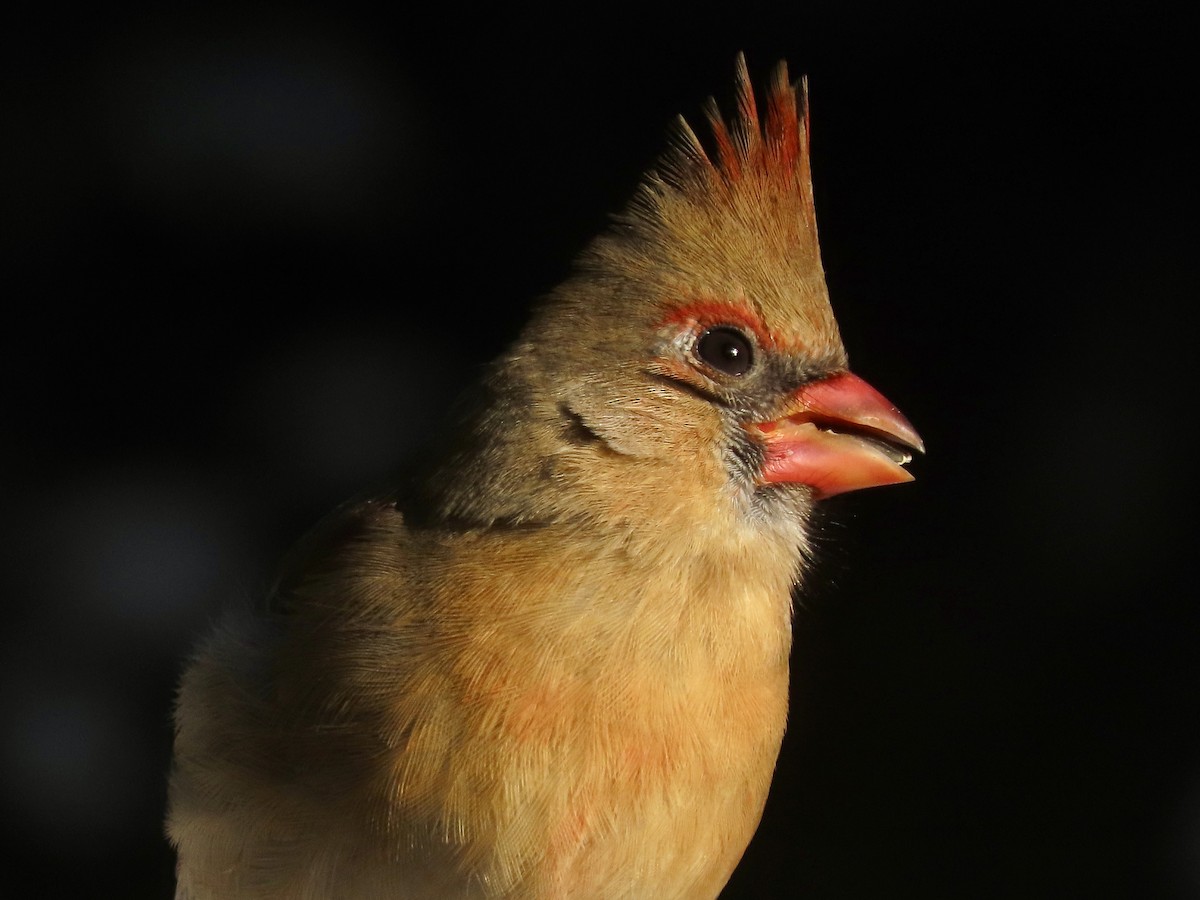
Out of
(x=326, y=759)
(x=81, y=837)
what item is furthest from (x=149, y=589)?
(x=326, y=759)

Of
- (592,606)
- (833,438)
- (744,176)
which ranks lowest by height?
(592,606)

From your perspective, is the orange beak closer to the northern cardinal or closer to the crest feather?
the northern cardinal

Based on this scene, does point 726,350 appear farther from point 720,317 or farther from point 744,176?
point 744,176

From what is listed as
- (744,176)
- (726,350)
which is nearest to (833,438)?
(726,350)

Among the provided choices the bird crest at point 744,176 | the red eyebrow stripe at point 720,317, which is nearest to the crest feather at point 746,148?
the bird crest at point 744,176

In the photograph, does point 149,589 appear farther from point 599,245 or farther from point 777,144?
point 777,144

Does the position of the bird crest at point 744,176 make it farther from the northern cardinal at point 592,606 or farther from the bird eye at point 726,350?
the bird eye at point 726,350

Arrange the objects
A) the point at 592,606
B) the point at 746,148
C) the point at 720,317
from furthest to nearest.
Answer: the point at 746,148 → the point at 720,317 → the point at 592,606

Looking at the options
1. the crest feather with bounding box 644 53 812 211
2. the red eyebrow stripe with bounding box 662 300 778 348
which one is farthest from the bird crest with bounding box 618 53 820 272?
the red eyebrow stripe with bounding box 662 300 778 348
